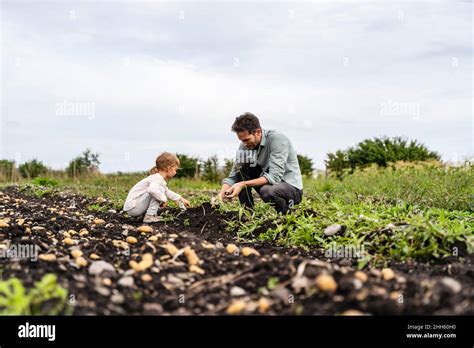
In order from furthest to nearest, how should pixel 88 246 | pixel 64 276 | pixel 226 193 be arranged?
pixel 226 193 → pixel 88 246 → pixel 64 276

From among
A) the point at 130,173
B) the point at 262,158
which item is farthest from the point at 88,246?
the point at 130,173

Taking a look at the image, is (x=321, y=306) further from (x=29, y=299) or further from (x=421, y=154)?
(x=421, y=154)

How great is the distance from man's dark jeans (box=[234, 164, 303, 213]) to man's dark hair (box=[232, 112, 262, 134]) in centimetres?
67

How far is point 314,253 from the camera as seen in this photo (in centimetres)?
489

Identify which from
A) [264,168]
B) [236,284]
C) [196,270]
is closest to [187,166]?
[264,168]

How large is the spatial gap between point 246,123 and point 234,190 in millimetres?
936

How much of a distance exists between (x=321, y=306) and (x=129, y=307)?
1.08 m

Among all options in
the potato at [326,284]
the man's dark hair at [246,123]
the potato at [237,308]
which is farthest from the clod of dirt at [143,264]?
the man's dark hair at [246,123]

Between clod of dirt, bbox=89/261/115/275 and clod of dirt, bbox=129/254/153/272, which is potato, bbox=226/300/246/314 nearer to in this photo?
clod of dirt, bbox=129/254/153/272

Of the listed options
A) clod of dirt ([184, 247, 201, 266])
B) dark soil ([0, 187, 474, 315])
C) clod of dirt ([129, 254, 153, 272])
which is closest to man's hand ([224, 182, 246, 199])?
dark soil ([0, 187, 474, 315])

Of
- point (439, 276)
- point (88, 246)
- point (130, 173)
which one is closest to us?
point (439, 276)

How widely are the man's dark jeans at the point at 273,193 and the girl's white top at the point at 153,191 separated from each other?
1.12 m
